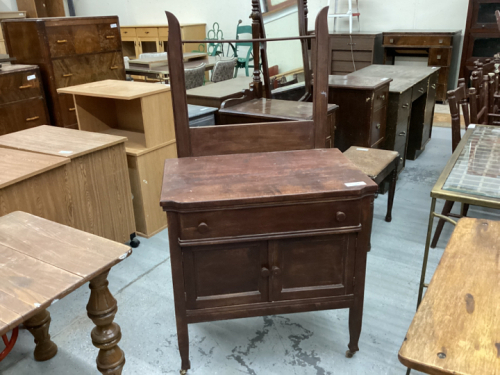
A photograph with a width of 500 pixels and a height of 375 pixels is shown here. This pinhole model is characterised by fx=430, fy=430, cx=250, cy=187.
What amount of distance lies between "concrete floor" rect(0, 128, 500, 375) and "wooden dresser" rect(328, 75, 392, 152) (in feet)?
3.08

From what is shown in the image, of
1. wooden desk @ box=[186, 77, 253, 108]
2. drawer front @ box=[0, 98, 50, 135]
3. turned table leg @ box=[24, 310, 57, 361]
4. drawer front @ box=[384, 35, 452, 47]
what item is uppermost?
drawer front @ box=[384, 35, 452, 47]

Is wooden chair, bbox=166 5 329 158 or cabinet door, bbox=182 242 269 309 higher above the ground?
wooden chair, bbox=166 5 329 158

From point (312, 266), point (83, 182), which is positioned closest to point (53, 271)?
point (312, 266)

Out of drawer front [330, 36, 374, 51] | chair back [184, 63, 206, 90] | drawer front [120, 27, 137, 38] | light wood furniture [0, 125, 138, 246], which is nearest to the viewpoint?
light wood furniture [0, 125, 138, 246]

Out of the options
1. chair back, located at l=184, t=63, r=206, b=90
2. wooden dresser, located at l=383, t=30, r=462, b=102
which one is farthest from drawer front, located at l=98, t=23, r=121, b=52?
wooden dresser, located at l=383, t=30, r=462, b=102

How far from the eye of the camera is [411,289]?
7.16ft

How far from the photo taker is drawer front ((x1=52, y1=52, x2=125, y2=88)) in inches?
161

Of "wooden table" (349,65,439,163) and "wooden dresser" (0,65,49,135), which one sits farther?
"wooden dresser" (0,65,49,135)

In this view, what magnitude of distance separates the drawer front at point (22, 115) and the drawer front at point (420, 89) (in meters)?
3.33

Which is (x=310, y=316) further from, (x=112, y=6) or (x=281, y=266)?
(x=112, y=6)

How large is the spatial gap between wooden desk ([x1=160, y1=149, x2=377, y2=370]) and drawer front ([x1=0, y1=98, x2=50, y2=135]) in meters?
2.83

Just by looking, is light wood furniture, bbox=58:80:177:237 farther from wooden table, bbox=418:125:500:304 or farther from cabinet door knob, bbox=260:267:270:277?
wooden table, bbox=418:125:500:304

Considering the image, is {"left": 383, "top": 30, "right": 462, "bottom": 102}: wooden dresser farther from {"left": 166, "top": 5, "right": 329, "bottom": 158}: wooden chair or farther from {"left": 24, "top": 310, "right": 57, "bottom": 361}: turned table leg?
{"left": 24, "top": 310, "right": 57, "bottom": 361}: turned table leg

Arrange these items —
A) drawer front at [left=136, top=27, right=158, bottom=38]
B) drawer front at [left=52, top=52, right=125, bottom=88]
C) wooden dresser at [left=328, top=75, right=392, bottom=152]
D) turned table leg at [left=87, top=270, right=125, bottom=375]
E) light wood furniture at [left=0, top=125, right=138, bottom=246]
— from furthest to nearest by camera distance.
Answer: drawer front at [left=136, top=27, right=158, bottom=38], drawer front at [left=52, top=52, right=125, bottom=88], wooden dresser at [left=328, top=75, right=392, bottom=152], light wood furniture at [left=0, top=125, right=138, bottom=246], turned table leg at [left=87, top=270, right=125, bottom=375]
